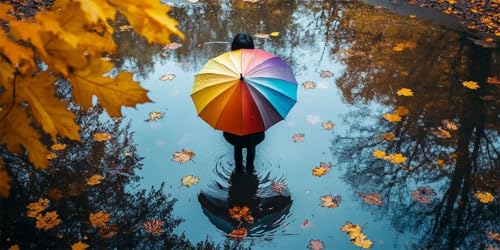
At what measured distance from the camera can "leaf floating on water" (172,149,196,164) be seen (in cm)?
507

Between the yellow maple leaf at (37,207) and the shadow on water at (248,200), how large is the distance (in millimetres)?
1604

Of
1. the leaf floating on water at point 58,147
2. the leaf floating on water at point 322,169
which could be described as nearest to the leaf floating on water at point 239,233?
the leaf floating on water at point 322,169

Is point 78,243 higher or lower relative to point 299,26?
lower

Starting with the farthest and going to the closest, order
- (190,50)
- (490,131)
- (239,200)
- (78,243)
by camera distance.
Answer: (190,50)
(490,131)
(239,200)
(78,243)

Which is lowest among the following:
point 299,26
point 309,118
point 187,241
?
point 187,241

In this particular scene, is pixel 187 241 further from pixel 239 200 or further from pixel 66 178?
pixel 66 178

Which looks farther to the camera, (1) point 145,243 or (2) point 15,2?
(2) point 15,2

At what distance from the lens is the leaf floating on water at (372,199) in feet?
14.7

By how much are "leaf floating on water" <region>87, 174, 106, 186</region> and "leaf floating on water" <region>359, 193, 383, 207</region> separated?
2.90m

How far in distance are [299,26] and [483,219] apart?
17.1 feet

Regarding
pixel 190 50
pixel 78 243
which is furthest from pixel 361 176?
pixel 190 50

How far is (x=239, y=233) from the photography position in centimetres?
416

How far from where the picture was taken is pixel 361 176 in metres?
4.86

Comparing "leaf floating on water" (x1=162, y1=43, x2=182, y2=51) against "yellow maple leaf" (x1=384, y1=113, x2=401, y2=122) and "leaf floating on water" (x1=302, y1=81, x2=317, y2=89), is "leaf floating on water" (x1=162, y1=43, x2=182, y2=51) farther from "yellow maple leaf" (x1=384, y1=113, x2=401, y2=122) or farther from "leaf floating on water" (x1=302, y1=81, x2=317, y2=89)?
"yellow maple leaf" (x1=384, y1=113, x2=401, y2=122)
